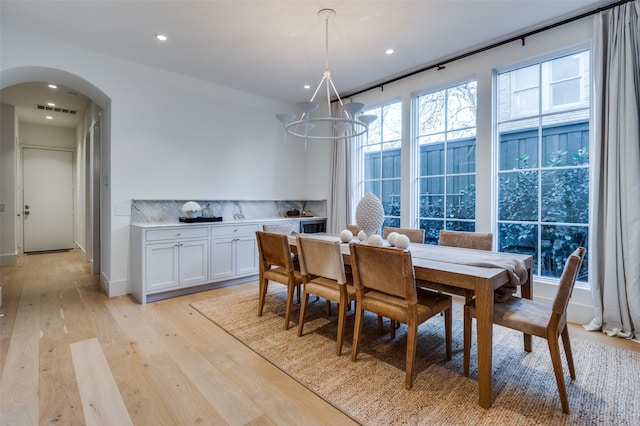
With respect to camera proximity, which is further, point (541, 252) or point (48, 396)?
point (541, 252)

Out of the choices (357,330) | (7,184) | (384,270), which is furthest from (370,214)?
(7,184)

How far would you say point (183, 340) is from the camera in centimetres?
257

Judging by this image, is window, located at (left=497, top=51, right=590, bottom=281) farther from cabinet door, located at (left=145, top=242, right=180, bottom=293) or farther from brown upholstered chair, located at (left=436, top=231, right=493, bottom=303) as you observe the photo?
cabinet door, located at (left=145, top=242, right=180, bottom=293)

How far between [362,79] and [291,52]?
4.11 ft

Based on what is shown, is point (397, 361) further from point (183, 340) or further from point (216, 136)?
point (216, 136)

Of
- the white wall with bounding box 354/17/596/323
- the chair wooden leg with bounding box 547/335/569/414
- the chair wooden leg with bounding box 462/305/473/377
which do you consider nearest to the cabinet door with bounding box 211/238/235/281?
the white wall with bounding box 354/17/596/323

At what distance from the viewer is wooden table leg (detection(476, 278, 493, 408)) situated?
5.59 feet

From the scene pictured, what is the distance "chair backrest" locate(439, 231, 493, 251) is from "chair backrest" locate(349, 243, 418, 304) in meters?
1.21

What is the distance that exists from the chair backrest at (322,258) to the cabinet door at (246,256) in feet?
6.13

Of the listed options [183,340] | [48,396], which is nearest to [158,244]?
[183,340]

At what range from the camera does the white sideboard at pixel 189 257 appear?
3.49m

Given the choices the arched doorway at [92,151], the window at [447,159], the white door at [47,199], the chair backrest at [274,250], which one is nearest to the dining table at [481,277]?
the chair backrest at [274,250]

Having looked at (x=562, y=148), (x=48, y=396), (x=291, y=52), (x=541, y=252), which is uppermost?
(x=291, y=52)

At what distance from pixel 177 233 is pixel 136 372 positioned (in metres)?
1.86
